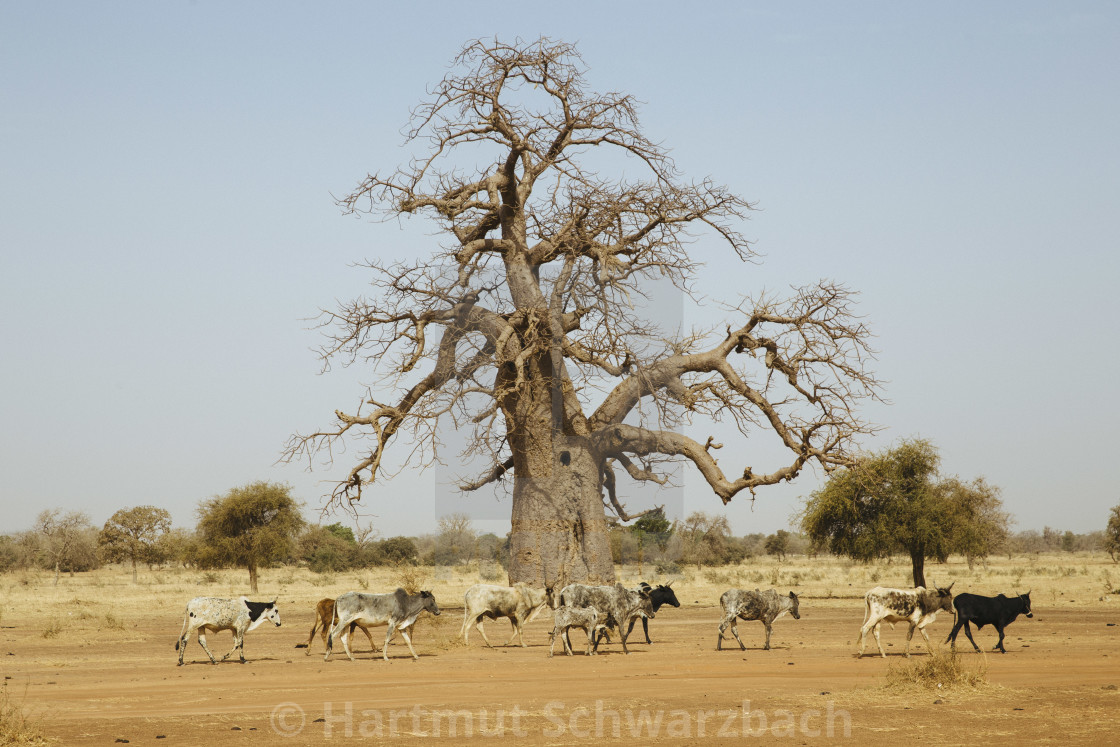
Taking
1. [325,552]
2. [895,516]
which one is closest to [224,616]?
[895,516]

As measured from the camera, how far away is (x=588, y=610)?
14336 mm

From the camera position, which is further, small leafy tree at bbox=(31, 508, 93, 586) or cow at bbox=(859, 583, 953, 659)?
small leafy tree at bbox=(31, 508, 93, 586)

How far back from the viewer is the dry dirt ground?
8750 mm

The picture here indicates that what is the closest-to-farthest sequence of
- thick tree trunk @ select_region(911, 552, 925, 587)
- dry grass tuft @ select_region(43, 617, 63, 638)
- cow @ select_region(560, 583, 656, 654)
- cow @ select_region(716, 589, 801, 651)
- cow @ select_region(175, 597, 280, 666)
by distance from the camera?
cow @ select_region(175, 597, 280, 666) < cow @ select_region(560, 583, 656, 654) < cow @ select_region(716, 589, 801, 651) < dry grass tuft @ select_region(43, 617, 63, 638) < thick tree trunk @ select_region(911, 552, 925, 587)

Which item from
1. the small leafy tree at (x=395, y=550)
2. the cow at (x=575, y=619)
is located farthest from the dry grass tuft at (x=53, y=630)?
the small leafy tree at (x=395, y=550)

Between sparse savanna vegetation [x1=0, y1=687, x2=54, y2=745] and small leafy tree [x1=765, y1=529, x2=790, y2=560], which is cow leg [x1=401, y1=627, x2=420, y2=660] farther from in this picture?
small leafy tree [x1=765, y1=529, x2=790, y2=560]

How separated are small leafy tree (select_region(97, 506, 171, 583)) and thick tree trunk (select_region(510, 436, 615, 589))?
136ft

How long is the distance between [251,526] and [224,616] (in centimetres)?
2458

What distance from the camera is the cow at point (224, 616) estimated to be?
1391 centimetres

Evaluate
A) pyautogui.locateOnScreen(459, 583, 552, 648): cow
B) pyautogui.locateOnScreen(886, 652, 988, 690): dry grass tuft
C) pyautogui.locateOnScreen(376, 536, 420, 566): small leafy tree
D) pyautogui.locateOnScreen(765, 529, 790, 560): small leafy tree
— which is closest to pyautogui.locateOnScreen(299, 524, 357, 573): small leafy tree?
pyautogui.locateOnScreen(376, 536, 420, 566): small leafy tree

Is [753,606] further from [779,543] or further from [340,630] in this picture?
[779,543]

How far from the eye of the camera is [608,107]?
69.1ft
